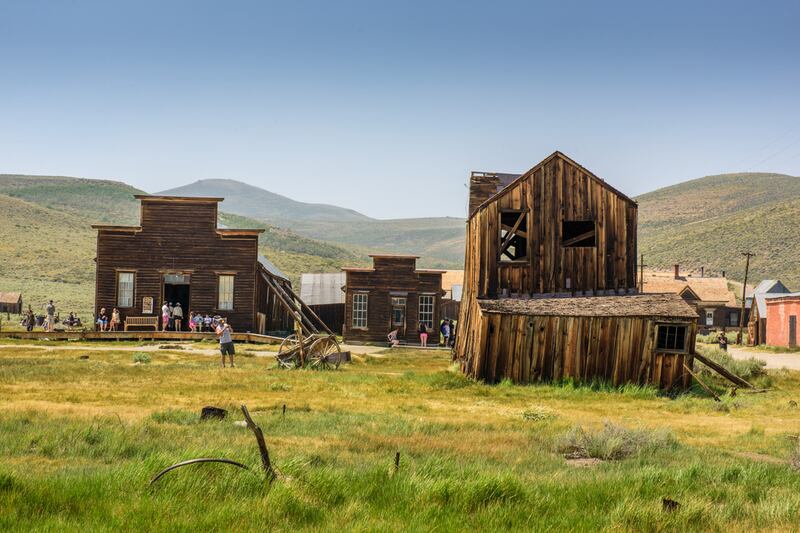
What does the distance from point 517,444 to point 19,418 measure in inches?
317

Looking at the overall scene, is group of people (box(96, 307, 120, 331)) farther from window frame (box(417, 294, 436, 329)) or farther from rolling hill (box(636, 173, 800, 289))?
rolling hill (box(636, 173, 800, 289))

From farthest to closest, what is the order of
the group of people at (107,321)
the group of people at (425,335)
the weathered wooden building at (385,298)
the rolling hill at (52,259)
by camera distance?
the rolling hill at (52,259), the weathered wooden building at (385,298), the group of people at (425,335), the group of people at (107,321)

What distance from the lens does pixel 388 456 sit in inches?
459

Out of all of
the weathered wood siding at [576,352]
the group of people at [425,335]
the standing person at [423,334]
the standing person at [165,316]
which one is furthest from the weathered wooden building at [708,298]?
the weathered wood siding at [576,352]

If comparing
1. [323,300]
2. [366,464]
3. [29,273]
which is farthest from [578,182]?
[29,273]

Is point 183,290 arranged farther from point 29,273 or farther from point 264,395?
point 29,273

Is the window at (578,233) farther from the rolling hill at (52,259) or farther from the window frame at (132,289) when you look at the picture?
the rolling hill at (52,259)

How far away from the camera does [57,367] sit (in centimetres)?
2462

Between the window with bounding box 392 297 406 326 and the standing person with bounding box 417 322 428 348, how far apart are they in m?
0.93

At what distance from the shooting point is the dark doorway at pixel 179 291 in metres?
41.9

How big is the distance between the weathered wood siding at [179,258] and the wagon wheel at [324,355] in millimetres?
14450

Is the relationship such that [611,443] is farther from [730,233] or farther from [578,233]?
[730,233]

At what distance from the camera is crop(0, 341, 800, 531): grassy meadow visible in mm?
8172

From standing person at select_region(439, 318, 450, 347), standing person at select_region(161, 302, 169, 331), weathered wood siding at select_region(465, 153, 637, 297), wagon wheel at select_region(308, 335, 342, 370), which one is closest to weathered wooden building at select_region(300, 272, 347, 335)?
standing person at select_region(439, 318, 450, 347)
